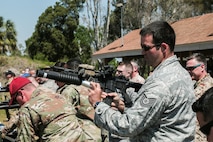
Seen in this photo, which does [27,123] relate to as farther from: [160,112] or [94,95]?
[160,112]

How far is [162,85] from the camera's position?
3.32 meters

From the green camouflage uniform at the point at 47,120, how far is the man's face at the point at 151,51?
1.27 metres

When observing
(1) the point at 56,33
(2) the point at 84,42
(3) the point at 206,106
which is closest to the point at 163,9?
(2) the point at 84,42

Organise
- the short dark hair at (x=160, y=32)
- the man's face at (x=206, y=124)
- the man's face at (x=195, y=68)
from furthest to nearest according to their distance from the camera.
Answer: the man's face at (x=195, y=68) < the short dark hair at (x=160, y=32) < the man's face at (x=206, y=124)

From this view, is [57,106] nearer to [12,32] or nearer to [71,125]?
[71,125]

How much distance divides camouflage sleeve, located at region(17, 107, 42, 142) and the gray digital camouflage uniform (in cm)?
99

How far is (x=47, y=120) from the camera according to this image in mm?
4344

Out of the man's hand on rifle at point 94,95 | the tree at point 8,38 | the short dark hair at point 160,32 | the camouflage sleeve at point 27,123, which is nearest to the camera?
the short dark hair at point 160,32

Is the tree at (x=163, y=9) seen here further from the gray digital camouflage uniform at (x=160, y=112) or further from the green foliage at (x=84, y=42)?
the gray digital camouflage uniform at (x=160, y=112)

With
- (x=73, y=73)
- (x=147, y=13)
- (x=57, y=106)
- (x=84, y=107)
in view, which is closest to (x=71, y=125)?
(x=57, y=106)

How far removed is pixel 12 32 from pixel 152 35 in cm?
4705

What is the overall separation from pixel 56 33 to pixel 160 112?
58.1 m

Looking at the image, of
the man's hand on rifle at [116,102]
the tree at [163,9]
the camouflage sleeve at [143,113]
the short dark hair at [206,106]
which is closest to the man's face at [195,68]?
the man's hand on rifle at [116,102]

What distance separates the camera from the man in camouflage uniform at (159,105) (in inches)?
129
